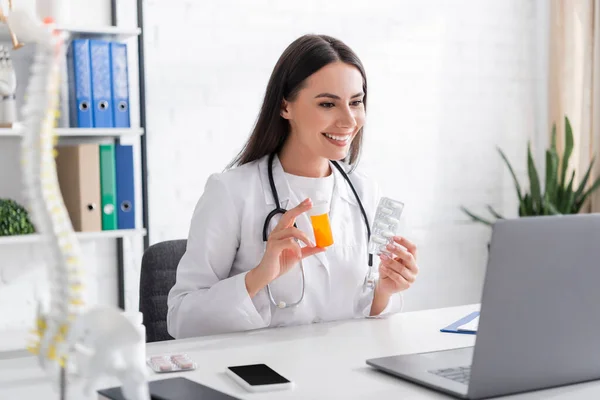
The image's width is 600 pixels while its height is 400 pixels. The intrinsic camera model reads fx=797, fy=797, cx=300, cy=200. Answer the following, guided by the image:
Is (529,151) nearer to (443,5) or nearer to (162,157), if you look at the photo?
(443,5)

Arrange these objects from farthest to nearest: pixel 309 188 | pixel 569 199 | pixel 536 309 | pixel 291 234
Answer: pixel 569 199 < pixel 309 188 < pixel 291 234 < pixel 536 309

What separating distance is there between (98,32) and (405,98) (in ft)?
4.76

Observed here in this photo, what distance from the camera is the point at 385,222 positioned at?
1.73 meters

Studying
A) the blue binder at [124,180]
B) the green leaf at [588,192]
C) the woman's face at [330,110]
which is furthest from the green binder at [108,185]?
the green leaf at [588,192]

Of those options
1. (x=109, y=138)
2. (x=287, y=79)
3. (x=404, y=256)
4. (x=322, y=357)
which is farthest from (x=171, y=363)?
(x=109, y=138)

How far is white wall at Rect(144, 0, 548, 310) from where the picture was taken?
3.08m

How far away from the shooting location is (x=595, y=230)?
1.11 m

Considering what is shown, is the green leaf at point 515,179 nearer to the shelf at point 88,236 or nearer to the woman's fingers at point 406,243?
the shelf at point 88,236

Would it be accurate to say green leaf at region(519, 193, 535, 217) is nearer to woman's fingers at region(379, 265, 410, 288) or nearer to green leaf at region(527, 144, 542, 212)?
green leaf at region(527, 144, 542, 212)

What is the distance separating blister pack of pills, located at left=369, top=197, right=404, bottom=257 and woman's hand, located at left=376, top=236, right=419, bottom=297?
17 mm

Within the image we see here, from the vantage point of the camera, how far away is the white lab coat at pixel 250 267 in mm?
1768

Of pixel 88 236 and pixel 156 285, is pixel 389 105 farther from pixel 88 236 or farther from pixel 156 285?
pixel 156 285

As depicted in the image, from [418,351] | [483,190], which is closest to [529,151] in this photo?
[483,190]

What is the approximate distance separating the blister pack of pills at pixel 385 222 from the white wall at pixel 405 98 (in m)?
1.50
